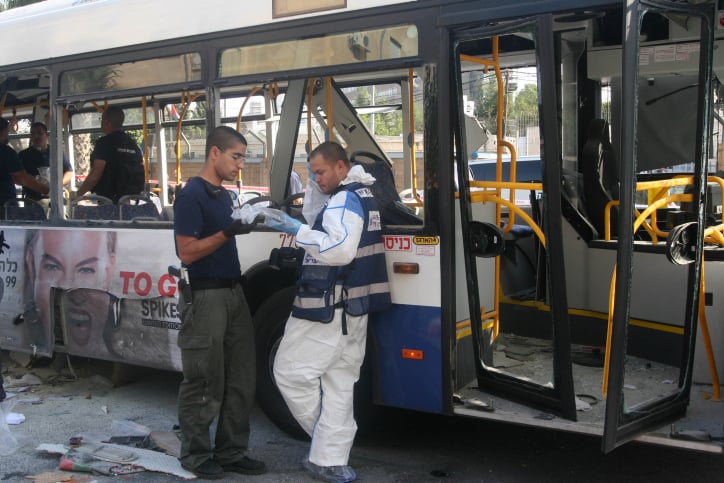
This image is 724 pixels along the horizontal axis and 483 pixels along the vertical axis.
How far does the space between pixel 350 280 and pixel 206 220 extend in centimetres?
83

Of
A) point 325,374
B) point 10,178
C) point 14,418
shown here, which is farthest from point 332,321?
point 10,178

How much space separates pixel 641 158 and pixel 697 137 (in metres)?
1.99

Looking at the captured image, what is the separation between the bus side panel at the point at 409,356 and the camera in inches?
160

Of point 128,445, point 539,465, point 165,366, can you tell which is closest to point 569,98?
point 539,465

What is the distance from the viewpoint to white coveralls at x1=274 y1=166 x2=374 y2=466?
13.1ft

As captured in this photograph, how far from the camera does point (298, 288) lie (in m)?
4.05

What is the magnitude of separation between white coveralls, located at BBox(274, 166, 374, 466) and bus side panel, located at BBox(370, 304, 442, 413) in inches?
7.1

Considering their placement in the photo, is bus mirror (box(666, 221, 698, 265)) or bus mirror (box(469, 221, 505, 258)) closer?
bus mirror (box(666, 221, 698, 265))

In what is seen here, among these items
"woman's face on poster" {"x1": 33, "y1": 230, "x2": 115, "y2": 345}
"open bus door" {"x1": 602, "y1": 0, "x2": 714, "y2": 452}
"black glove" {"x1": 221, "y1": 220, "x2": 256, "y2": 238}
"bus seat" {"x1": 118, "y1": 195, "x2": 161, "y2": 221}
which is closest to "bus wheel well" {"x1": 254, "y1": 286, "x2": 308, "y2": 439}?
"black glove" {"x1": 221, "y1": 220, "x2": 256, "y2": 238}

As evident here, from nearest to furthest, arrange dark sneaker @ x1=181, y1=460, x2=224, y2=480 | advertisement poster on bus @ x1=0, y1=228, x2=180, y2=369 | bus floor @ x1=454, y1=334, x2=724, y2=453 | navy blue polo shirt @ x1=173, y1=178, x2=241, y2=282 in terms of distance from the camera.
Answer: bus floor @ x1=454, y1=334, x2=724, y2=453 → navy blue polo shirt @ x1=173, y1=178, x2=241, y2=282 → dark sneaker @ x1=181, y1=460, x2=224, y2=480 → advertisement poster on bus @ x1=0, y1=228, x2=180, y2=369

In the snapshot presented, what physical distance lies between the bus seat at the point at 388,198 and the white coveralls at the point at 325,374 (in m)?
0.30

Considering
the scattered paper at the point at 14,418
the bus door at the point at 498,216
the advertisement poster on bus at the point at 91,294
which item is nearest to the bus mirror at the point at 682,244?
the bus door at the point at 498,216

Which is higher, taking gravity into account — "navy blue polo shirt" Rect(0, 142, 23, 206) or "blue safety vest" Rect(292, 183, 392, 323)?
"navy blue polo shirt" Rect(0, 142, 23, 206)

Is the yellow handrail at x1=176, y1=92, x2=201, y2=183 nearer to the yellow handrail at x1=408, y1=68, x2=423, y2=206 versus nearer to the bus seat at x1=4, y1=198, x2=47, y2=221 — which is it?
the bus seat at x1=4, y1=198, x2=47, y2=221
